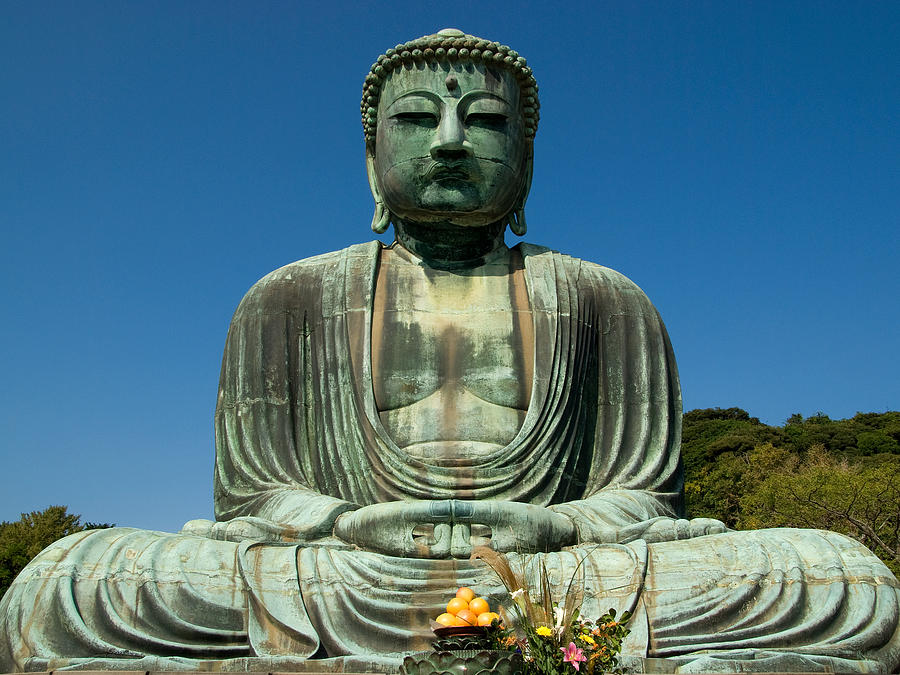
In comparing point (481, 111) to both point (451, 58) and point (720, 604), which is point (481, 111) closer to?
point (451, 58)

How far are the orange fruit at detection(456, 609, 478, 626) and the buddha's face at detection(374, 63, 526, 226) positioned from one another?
15.0 feet

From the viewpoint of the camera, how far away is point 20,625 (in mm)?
6285

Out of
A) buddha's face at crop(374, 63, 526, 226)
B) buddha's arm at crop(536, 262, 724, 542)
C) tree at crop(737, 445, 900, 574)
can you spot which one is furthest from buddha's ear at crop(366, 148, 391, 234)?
tree at crop(737, 445, 900, 574)

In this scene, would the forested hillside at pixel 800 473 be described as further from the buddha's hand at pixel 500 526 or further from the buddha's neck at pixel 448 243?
the buddha's hand at pixel 500 526

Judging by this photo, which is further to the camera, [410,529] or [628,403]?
[628,403]

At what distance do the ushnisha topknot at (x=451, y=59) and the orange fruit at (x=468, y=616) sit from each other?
17.4 feet

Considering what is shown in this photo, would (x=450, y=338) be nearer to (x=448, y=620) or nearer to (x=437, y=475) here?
(x=437, y=475)

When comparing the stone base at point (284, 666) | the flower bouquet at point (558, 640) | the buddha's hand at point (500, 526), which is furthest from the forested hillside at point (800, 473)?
the flower bouquet at point (558, 640)

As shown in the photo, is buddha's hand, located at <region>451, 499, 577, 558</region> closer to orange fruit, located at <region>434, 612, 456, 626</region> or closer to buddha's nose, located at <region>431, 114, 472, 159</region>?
orange fruit, located at <region>434, 612, 456, 626</region>

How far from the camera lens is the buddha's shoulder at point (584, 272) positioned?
8.97m

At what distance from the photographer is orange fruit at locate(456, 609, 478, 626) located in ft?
15.1

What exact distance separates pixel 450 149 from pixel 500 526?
3.10m

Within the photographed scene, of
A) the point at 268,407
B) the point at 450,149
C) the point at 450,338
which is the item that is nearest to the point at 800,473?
the point at 450,338

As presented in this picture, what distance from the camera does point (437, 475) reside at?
300 inches
